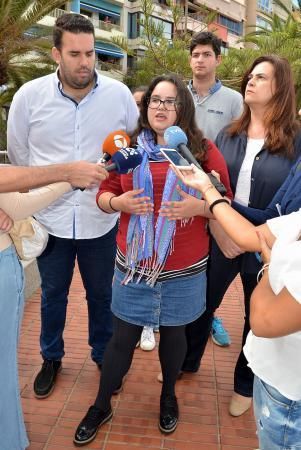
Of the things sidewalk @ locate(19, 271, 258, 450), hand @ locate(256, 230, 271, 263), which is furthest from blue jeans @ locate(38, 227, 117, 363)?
hand @ locate(256, 230, 271, 263)

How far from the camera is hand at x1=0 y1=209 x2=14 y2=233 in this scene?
5.44ft

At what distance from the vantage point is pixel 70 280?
2.70 meters

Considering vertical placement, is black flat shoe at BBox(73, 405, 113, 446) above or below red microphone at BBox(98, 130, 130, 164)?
below

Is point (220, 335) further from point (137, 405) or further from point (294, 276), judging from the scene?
point (294, 276)

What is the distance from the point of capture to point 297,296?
105cm

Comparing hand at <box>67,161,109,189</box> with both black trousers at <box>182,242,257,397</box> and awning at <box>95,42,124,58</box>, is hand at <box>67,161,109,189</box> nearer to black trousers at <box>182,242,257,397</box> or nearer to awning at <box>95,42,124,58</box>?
black trousers at <box>182,242,257,397</box>

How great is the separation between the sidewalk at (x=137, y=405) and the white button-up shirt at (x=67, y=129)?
38.9 inches

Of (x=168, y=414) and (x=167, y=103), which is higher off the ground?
(x=167, y=103)

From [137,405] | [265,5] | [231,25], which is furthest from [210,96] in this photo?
[265,5]

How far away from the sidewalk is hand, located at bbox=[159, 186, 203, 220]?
1226mm

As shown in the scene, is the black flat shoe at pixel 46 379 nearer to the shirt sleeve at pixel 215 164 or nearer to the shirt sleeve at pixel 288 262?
the shirt sleeve at pixel 215 164

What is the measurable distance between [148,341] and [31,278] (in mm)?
1348

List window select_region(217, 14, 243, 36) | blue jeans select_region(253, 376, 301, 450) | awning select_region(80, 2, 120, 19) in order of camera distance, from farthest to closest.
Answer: window select_region(217, 14, 243, 36) < awning select_region(80, 2, 120, 19) < blue jeans select_region(253, 376, 301, 450)

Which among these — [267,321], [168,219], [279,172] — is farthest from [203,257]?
[267,321]
